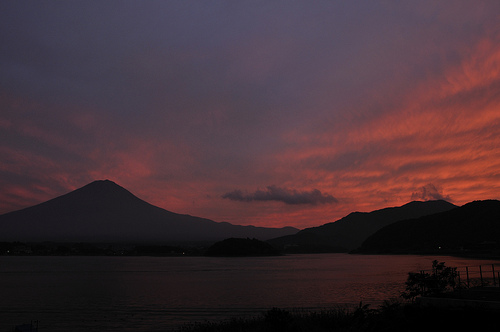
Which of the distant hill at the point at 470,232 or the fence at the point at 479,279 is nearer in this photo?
the fence at the point at 479,279

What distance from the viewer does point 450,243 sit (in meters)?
180

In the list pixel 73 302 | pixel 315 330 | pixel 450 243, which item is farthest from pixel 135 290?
pixel 450 243

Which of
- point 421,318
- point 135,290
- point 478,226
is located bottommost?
point 135,290

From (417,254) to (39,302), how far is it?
605 ft

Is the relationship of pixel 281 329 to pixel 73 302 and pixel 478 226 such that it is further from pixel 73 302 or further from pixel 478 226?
pixel 478 226

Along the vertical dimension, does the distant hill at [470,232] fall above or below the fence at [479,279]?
above

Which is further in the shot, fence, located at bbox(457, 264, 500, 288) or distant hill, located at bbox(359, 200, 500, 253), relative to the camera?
distant hill, located at bbox(359, 200, 500, 253)

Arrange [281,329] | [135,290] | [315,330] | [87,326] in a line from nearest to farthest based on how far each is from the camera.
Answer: [281,329] < [315,330] < [87,326] < [135,290]

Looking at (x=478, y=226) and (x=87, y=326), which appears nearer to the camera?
(x=87, y=326)

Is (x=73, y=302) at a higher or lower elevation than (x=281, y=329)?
lower

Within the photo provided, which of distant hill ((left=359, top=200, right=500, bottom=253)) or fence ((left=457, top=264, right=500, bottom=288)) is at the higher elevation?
distant hill ((left=359, top=200, right=500, bottom=253))

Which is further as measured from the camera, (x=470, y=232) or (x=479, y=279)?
(x=470, y=232)

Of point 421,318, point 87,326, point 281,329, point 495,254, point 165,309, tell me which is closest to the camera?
point 421,318

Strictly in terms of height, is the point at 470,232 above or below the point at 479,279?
above
